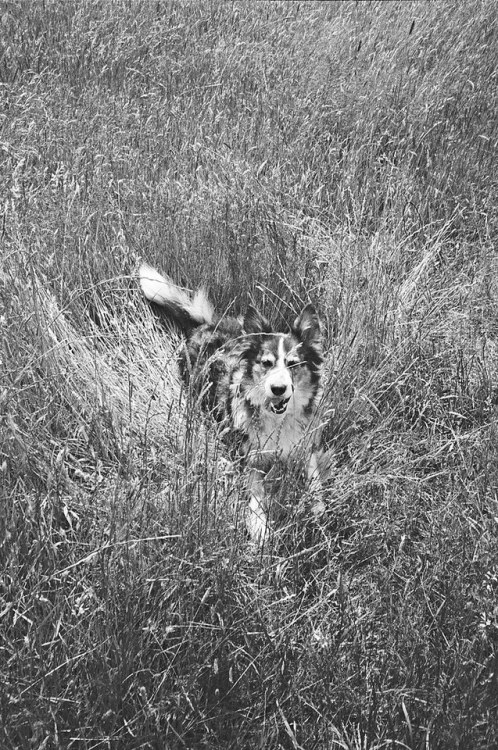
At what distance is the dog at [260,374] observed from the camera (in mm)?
3605

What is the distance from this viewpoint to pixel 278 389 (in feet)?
11.7

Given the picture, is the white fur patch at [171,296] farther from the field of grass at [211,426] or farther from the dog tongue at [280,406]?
the dog tongue at [280,406]

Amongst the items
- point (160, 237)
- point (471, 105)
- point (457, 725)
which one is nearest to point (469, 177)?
point (471, 105)

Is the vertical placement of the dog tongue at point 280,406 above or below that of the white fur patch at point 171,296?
below

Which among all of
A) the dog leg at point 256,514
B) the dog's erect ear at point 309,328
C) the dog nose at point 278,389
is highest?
the dog's erect ear at point 309,328

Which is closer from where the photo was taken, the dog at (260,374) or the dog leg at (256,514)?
the dog leg at (256,514)

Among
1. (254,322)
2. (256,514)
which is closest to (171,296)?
(254,322)

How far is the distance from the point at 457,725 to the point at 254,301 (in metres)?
2.55

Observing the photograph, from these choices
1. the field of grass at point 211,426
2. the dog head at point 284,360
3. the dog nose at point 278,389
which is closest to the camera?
the field of grass at point 211,426

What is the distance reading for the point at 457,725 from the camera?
2334 mm

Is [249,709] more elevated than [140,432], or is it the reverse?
[140,432]

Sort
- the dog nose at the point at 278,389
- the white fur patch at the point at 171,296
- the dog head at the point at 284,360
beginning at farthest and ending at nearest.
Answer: the white fur patch at the point at 171,296 → the dog head at the point at 284,360 → the dog nose at the point at 278,389

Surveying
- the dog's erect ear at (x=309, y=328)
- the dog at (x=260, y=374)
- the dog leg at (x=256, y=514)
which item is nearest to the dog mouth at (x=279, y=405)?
the dog at (x=260, y=374)

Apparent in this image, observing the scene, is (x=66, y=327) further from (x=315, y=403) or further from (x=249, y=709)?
(x=249, y=709)
